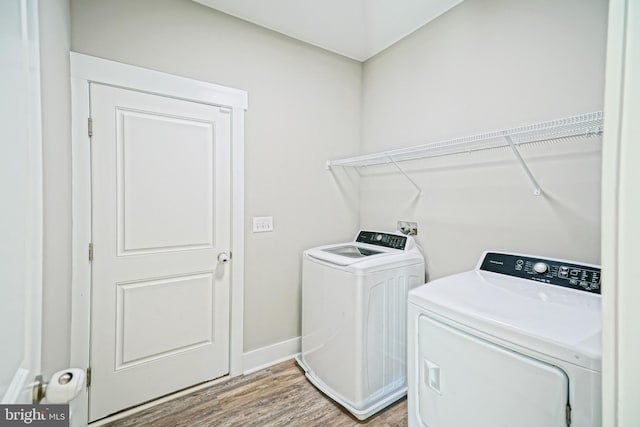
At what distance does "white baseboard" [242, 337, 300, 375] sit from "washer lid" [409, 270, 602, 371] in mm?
1421

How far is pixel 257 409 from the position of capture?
5.66 feet

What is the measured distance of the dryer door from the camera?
85 cm

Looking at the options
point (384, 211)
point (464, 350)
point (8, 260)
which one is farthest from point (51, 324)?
point (384, 211)

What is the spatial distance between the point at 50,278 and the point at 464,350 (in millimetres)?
1724

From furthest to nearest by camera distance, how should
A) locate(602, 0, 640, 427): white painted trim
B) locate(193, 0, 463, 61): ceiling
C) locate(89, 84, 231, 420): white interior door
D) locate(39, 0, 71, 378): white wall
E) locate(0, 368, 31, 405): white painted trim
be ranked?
locate(193, 0, 463, 61): ceiling < locate(89, 84, 231, 420): white interior door < locate(39, 0, 71, 378): white wall < locate(0, 368, 31, 405): white painted trim < locate(602, 0, 640, 427): white painted trim

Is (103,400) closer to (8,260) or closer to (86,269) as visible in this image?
(86,269)

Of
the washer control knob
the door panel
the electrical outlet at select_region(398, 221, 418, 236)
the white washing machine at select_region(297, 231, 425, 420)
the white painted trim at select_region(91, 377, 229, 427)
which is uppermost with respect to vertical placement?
the door panel

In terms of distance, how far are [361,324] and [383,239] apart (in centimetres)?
81

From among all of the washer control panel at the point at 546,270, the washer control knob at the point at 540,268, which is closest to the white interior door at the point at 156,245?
the washer control panel at the point at 546,270

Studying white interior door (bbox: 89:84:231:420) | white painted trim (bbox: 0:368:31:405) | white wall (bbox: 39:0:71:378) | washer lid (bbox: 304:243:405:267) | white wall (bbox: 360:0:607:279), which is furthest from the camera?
washer lid (bbox: 304:243:405:267)

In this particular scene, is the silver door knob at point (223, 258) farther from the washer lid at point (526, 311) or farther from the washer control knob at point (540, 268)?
the washer control knob at point (540, 268)

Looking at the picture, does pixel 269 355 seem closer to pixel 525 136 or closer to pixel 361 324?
pixel 361 324

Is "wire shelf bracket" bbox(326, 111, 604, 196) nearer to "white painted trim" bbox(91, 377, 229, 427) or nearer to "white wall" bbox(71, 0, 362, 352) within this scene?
"white wall" bbox(71, 0, 362, 352)

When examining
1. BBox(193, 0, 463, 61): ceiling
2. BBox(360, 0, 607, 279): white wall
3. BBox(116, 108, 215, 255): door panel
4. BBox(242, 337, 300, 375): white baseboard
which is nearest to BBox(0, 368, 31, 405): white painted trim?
BBox(116, 108, 215, 255): door panel
